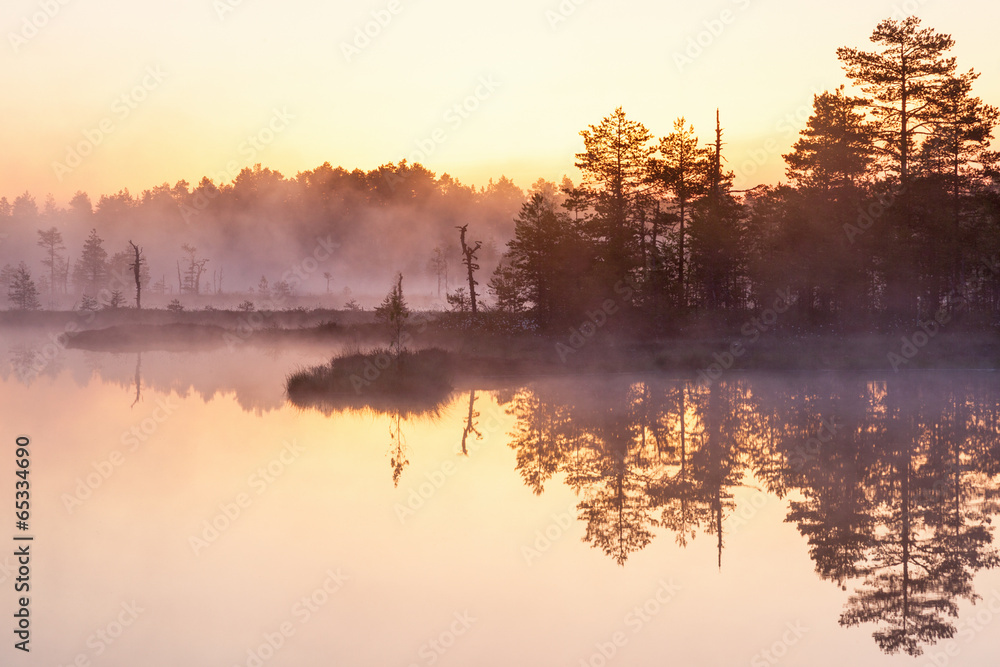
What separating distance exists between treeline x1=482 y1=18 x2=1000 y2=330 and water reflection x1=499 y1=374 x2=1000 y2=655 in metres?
17.1

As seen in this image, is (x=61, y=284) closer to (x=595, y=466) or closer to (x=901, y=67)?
(x=901, y=67)

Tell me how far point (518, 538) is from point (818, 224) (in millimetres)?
42977

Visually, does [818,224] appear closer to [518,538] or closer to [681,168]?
[681,168]

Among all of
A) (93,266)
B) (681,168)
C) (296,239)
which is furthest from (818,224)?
(296,239)

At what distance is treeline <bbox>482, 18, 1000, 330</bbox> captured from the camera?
49.2 meters

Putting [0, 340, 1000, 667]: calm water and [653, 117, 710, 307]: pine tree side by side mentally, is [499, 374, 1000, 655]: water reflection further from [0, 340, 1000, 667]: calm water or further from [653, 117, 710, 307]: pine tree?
[653, 117, 710, 307]: pine tree

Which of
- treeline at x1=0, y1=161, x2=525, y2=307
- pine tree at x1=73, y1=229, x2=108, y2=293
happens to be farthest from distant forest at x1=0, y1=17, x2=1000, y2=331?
pine tree at x1=73, y1=229, x2=108, y2=293

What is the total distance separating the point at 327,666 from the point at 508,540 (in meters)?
5.45

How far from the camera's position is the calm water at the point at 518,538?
10414 millimetres

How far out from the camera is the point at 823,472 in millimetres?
19656

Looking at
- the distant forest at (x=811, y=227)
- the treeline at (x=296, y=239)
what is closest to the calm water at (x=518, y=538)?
the distant forest at (x=811, y=227)

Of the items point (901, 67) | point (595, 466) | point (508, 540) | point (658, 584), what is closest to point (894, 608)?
point (658, 584)

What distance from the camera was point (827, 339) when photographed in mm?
48281

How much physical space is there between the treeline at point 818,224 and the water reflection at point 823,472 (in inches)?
673
